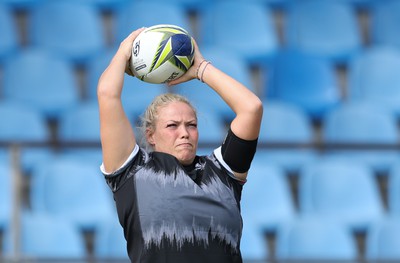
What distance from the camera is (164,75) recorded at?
11.4ft

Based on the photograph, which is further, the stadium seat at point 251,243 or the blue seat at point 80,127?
the blue seat at point 80,127

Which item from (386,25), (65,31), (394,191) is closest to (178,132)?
(394,191)

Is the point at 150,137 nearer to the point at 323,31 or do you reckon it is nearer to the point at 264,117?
the point at 264,117

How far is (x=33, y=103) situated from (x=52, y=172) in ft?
3.22

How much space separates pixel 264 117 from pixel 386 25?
1702 mm

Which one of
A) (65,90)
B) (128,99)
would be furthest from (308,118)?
(65,90)

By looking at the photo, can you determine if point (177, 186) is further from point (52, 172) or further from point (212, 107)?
point (212, 107)

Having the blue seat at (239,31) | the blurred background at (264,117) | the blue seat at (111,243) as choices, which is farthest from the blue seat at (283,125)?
the blue seat at (111,243)

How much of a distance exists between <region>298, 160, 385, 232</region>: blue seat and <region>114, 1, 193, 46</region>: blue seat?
1.78m

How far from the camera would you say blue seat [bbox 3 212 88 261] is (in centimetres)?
588

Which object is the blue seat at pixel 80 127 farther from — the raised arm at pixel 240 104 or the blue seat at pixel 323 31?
the raised arm at pixel 240 104

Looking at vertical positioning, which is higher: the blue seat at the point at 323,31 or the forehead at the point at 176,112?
the blue seat at the point at 323,31

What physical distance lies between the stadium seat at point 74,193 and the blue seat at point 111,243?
207mm

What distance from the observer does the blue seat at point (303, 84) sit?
24.5 ft
